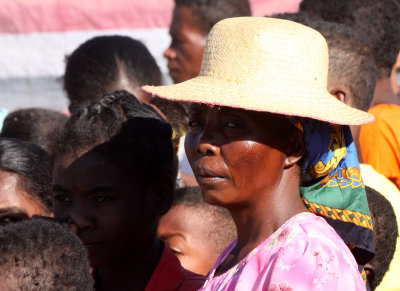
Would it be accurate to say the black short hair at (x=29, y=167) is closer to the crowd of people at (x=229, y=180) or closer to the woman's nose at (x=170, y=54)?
the crowd of people at (x=229, y=180)

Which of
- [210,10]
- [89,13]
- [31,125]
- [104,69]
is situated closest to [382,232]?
[104,69]

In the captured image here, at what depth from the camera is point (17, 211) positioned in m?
3.66

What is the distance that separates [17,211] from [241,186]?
1476 millimetres

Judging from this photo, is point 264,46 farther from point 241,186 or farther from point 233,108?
point 241,186

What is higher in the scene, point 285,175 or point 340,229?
point 285,175

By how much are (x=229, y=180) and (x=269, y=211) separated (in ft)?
Result: 0.49

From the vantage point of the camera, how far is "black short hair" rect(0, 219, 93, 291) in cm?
246

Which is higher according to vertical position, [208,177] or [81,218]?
[208,177]

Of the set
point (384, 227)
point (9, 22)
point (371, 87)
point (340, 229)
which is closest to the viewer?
point (340, 229)

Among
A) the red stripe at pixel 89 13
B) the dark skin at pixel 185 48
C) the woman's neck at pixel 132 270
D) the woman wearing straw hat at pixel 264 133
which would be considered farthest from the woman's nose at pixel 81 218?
the red stripe at pixel 89 13

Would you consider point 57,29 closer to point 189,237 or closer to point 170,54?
point 170,54

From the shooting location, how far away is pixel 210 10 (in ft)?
17.4

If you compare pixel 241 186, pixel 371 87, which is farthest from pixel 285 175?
pixel 371 87

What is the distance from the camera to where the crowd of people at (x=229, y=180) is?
245 cm
